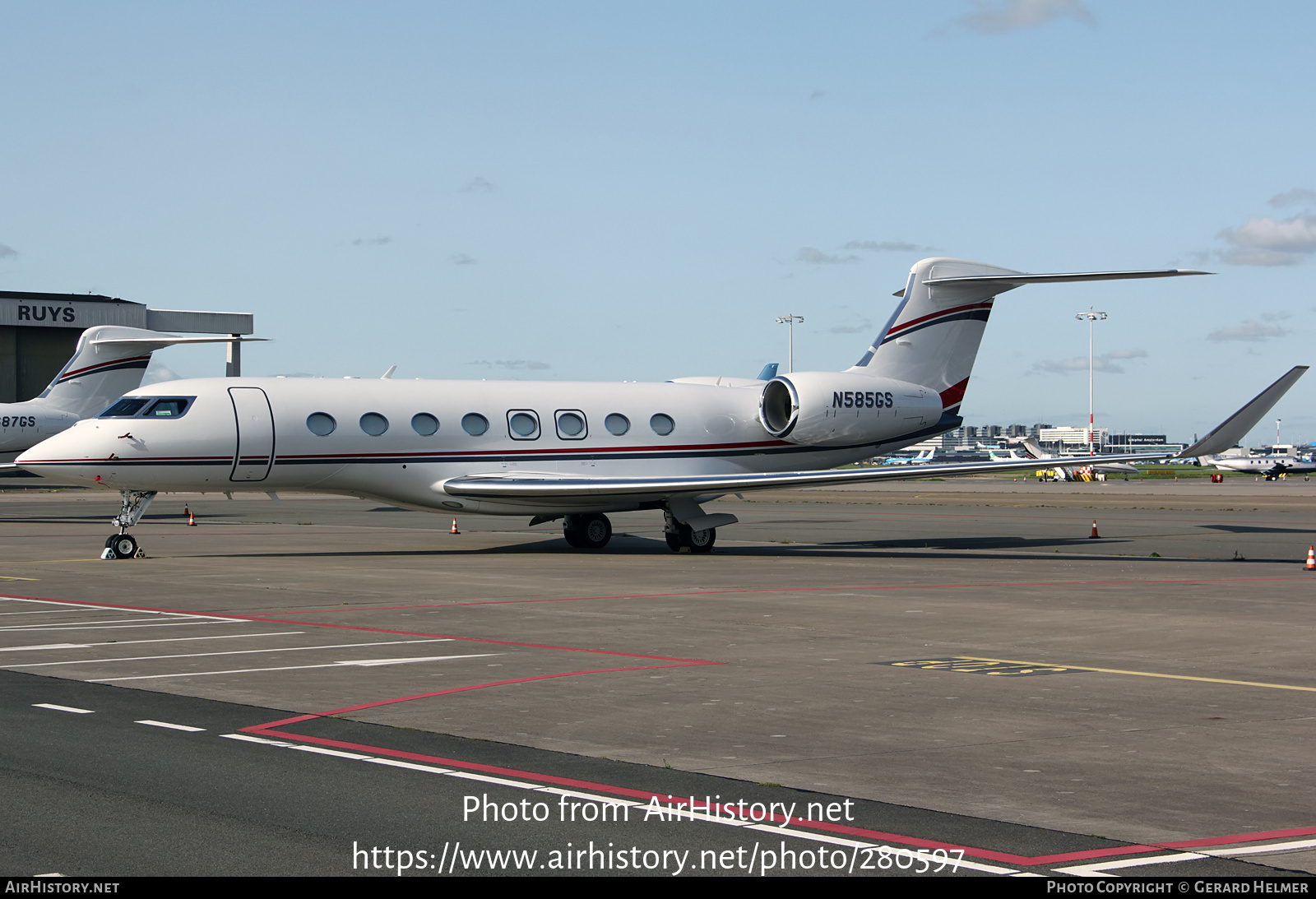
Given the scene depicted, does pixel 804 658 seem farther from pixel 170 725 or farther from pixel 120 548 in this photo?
pixel 120 548

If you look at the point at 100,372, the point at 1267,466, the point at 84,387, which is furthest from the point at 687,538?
the point at 1267,466

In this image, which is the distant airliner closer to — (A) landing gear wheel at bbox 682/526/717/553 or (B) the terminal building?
(B) the terminal building

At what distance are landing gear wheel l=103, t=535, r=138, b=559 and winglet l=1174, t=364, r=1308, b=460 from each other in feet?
62.5

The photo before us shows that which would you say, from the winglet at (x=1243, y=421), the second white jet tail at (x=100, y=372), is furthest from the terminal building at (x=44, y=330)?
the winglet at (x=1243, y=421)

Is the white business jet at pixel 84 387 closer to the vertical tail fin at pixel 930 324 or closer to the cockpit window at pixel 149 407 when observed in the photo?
the cockpit window at pixel 149 407

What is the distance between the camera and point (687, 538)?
27375 mm

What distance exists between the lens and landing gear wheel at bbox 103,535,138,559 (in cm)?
2428

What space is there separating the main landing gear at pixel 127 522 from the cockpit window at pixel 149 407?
1.44 m

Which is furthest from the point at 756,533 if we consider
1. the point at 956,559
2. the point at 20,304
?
the point at 20,304

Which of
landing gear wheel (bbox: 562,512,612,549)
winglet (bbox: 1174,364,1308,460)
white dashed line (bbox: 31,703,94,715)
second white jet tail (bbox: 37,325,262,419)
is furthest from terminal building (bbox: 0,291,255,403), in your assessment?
white dashed line (bbox: 31,703,94,715)

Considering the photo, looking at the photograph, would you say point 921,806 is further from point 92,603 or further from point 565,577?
point 565,577

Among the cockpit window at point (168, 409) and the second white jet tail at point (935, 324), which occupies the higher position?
the second white jet tail at point (935, 324)

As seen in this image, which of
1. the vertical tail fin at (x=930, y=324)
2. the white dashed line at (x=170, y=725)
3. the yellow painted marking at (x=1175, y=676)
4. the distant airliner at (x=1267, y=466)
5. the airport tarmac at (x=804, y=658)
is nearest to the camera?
the airport tarmac at (x=804, y=658)

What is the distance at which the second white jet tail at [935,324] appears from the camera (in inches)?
1163
